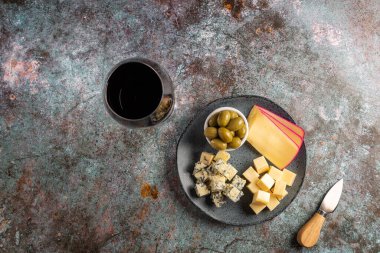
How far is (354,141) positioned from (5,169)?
2.21 metres

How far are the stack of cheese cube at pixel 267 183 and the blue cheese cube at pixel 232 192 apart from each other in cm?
9

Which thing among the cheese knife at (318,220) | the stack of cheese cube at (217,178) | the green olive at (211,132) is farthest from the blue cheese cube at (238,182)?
the cheese knife at (318,220)

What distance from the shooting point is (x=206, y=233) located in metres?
2.58

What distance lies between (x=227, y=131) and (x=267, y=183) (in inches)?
16.0

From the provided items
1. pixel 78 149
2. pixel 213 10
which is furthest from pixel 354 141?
pixel 78 149

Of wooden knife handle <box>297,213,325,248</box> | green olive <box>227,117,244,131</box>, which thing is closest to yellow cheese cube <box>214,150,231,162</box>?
green olive <box>227,117,244,131</box>

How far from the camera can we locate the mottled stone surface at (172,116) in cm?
260

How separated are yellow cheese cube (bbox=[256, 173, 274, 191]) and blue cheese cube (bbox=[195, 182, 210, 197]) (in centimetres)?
30

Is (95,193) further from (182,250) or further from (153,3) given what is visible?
(153,3)

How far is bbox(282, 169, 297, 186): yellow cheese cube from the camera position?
2412 mm

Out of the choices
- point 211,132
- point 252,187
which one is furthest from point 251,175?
point 211,132

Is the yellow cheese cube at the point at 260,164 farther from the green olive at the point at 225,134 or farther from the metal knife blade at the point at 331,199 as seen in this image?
the metal knife blade at the point at 331,199

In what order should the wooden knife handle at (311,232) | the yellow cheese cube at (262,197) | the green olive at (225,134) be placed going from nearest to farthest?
1. the green olive at (225,134)
2. the yellow cheese cube at (262,197)
3. the wooden knife handle at (311,232)

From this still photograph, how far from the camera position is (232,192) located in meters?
2.36
